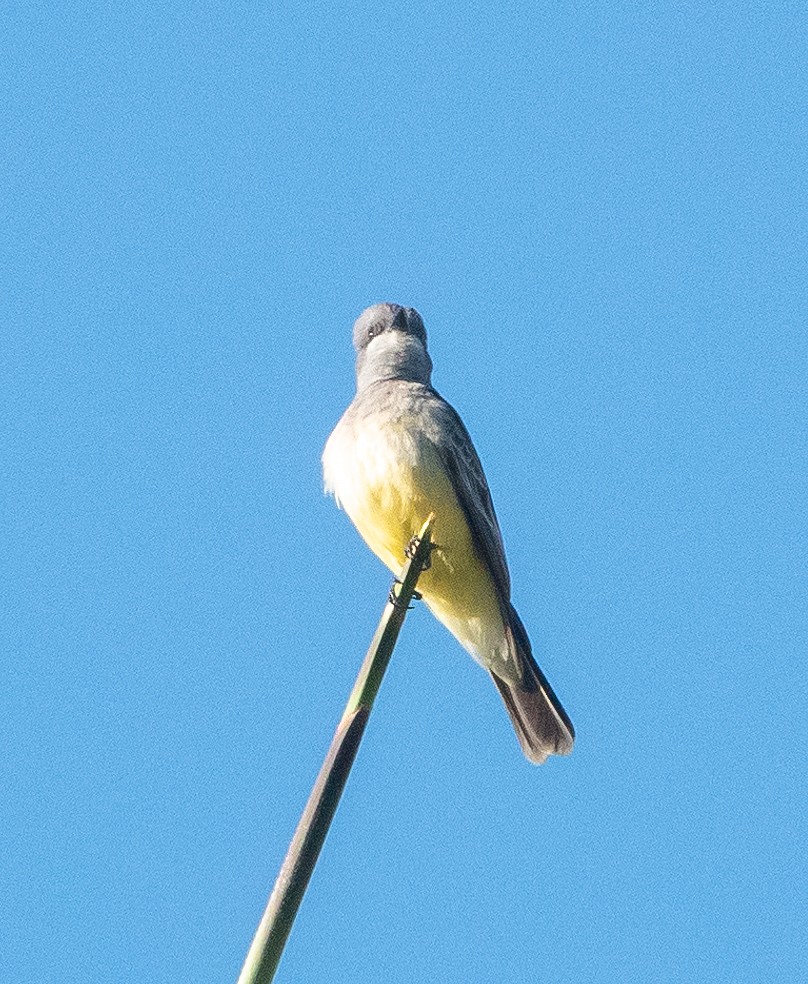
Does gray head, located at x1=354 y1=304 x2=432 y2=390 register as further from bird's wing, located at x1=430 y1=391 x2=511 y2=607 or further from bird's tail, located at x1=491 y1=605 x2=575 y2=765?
bird's tail, located at x1=491 y1=605 x2=575 y2=765

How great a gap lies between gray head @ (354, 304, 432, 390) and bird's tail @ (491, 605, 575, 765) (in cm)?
184

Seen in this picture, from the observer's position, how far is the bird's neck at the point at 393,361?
8078 millimetres

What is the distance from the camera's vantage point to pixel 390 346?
832cm

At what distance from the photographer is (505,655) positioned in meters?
6.84

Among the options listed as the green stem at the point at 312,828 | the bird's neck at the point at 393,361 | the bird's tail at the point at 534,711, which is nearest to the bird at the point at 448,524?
the bird's tail at the point at 534,711

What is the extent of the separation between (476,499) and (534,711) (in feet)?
3.27

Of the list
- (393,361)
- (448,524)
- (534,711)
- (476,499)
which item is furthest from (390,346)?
(534,711)

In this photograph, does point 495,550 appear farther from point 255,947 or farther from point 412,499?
point 255,947

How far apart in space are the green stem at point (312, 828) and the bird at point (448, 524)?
4.16 m

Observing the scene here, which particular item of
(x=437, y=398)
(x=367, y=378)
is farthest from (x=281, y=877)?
(x=367, y=378)

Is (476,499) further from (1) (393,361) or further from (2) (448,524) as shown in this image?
(1) (393,361)

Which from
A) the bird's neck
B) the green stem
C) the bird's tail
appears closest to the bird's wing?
the bird's tail

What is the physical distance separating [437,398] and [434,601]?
1050 millimetres

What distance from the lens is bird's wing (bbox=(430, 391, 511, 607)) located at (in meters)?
6.80
